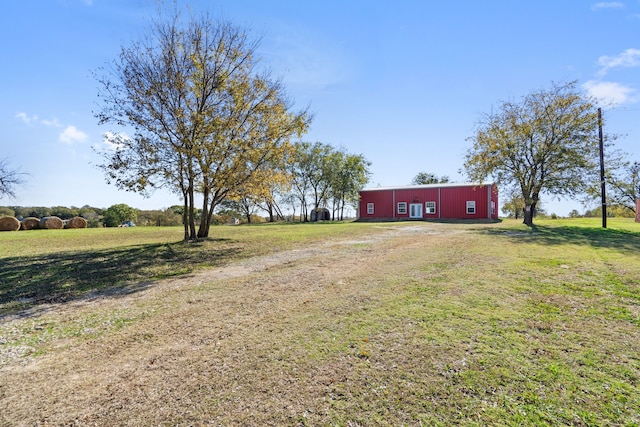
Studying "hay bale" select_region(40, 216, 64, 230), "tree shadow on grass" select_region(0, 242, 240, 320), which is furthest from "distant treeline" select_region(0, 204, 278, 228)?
"tree shadow on grass" select_region(0, 242, 240, 320)

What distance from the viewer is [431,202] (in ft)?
109

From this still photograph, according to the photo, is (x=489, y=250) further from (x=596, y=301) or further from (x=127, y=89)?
(x=127, y=89)

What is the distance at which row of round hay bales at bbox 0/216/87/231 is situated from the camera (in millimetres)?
20516

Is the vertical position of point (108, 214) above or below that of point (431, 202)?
below

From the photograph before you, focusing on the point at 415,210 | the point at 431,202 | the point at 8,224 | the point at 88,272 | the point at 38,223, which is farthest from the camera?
the point at 415,210

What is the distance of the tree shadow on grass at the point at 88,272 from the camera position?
18.5ft

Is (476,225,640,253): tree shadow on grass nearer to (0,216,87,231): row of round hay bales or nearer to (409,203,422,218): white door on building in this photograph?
(409,203,422,218): white door on building

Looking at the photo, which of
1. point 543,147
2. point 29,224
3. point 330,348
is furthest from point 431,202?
point 29,224

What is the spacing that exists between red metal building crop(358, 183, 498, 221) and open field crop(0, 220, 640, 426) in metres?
25.6

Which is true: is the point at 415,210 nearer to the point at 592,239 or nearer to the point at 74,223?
the point at 592,239

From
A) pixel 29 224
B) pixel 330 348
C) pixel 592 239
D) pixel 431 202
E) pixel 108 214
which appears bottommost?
pixel 330 348

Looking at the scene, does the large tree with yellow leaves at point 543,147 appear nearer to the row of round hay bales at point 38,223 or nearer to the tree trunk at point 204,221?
the tree trunk at point 204,221

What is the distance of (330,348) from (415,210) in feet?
106

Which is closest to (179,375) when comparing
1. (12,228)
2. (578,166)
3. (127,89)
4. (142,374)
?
(142,374)
